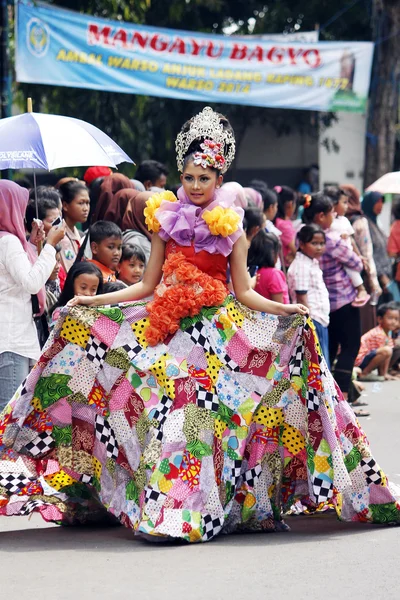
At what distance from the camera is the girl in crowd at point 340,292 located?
10617 millimetres

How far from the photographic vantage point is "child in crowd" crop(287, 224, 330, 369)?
1003cm

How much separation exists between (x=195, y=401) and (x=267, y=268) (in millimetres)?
3821

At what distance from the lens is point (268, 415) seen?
6.12 metres

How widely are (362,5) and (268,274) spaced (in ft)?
42.1

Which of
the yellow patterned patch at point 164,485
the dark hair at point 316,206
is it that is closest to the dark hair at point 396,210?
the dark hair at point 316,206

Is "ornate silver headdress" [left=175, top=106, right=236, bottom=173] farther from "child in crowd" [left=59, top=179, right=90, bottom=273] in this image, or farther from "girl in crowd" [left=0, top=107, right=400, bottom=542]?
"child in crowd" [left=59, top=179, right=90, bottom=273]

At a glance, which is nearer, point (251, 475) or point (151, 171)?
point (251, 475)

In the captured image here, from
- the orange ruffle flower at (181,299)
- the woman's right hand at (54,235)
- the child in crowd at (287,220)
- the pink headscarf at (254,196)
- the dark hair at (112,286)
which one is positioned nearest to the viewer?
the orange ruffle flower at (181,299)

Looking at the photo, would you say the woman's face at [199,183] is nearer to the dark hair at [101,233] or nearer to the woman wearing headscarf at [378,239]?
the dark hair at [101,233]

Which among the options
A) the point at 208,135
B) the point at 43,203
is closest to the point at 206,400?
the point at 208,135

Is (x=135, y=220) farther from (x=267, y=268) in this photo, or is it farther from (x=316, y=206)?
(x=316, y=206)

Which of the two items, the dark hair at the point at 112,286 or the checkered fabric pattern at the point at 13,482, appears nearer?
the checkered fabric pattern at the point at 13,482

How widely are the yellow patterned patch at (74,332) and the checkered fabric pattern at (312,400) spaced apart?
1.13 m

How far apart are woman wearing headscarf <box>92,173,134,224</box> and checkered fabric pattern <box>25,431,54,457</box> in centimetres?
385
